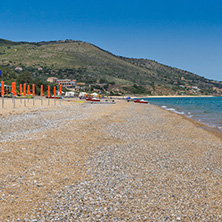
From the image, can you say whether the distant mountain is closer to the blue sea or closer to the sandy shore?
the blue sea

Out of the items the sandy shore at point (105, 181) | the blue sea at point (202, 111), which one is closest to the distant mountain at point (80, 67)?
the blue sea at point (202, 111)

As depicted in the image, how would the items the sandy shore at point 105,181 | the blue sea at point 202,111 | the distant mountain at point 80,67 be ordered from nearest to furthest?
the sandy shore at point 105,181, the blue sea at point 202,111, the distant mountain at point 80,67

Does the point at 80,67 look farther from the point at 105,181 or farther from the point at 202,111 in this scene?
the point at 105,181

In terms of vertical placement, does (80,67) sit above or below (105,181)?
above

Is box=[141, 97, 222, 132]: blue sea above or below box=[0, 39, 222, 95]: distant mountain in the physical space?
below

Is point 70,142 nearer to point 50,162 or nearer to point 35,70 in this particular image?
point 50,162

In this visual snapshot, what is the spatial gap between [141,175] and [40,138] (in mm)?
5570

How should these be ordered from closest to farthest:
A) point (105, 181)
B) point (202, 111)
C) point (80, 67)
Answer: point (105, 181) → point (202, 111) → point (80, 67)

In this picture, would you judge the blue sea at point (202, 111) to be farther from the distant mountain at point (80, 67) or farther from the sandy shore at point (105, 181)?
the distant mountain at point (80, 67)

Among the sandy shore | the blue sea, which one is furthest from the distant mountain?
the sandy shore

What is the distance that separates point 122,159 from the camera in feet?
26.7

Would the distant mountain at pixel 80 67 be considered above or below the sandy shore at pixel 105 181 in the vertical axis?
above

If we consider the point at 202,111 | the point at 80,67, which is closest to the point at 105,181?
the point at 202,111

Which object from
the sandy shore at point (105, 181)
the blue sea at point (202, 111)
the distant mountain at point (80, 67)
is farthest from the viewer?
the distant mountain at point (80, 67)
